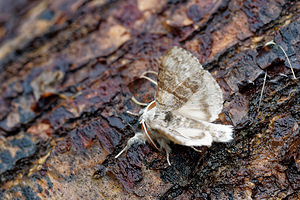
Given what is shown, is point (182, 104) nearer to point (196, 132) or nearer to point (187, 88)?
point (187, 88)

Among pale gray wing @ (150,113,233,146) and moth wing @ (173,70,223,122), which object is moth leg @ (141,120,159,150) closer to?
pale gray wing @ (150,113,233,146)

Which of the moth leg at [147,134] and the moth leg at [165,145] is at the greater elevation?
the moth leg at [147,134]

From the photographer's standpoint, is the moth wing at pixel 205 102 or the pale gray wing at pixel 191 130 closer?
the pale gray wing at pixel 191 130

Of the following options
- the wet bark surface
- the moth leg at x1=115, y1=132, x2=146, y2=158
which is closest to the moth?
the moth leg at x1=115, y1=132, x2=146, y2=158

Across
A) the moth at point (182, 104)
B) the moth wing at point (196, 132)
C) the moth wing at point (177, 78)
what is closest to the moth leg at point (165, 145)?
the moth at point (182, 104)

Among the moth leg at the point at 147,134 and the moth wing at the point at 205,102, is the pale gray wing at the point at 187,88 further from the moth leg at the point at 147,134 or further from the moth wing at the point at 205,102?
the moth leg at the point at 147,134

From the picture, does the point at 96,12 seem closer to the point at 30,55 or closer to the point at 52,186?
the point at 30,55

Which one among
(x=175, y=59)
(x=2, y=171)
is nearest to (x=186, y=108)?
(x=175, y=59)
